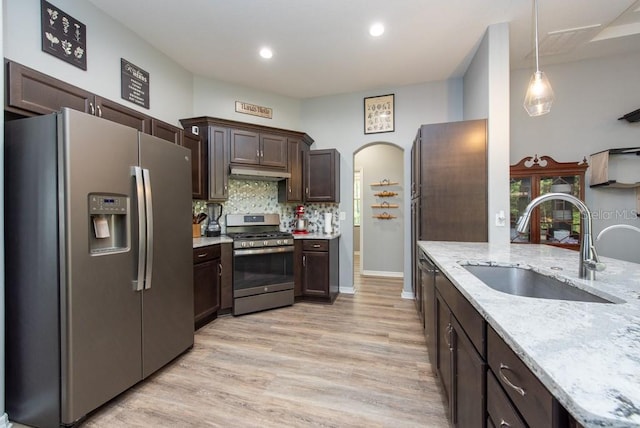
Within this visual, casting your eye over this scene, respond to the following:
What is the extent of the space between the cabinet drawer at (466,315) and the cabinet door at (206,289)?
228cm

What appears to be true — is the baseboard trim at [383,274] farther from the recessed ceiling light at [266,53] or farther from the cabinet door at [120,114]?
the cabinet door at [120,114]

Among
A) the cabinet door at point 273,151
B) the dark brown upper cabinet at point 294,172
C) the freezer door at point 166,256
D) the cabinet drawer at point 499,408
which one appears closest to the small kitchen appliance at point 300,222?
the dark brown upper cabinet at point 294,172

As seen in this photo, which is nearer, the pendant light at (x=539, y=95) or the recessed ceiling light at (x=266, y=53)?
the pendant light at (x=539, y=95)

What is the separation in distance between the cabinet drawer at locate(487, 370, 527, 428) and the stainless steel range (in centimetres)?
267

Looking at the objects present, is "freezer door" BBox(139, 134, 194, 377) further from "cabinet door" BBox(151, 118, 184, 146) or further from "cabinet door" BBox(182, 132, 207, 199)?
"cabinet door" BBox(182, 132, 207, 199)

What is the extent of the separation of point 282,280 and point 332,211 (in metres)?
1.32

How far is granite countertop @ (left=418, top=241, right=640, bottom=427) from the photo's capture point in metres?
0.45

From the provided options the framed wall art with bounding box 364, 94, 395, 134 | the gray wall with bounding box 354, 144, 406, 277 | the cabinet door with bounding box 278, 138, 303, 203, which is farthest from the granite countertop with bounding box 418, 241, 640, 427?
the gray wall with bounding box 354, 144, 406, 277

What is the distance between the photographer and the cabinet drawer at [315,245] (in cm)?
357

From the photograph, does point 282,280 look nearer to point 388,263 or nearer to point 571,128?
point 388,263

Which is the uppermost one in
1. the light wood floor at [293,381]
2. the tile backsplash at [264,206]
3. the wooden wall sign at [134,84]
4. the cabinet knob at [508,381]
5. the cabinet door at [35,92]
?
the wooden wall sign at [134,84]

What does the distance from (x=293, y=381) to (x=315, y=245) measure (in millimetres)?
1808

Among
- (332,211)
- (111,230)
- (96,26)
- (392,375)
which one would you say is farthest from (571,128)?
(96,26)

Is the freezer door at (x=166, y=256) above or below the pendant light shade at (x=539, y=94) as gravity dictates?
below
